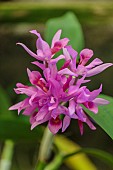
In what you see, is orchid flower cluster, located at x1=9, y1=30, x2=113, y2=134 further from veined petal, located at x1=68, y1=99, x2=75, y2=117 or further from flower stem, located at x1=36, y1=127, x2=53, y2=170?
flower stem, located at x1=36, y1=127, x2=53, y2=170

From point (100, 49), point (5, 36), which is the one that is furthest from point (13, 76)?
point (100, 49)

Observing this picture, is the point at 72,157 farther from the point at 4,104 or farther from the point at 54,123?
the point at 54,123

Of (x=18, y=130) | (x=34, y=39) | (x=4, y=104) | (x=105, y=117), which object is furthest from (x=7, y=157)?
(x=34, y=39)

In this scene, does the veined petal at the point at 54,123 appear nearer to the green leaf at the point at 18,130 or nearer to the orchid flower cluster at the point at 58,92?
the orchid flower cluster at the point at 58,92

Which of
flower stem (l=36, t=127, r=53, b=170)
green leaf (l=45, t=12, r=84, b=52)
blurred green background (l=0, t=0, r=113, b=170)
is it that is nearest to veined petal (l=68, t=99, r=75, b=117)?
flower stem (l=36, t=127, r=53, b=170)

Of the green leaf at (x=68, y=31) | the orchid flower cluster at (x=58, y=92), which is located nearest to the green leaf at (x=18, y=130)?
the green leaf at (x=68, y=31)
